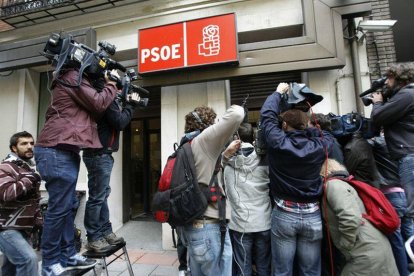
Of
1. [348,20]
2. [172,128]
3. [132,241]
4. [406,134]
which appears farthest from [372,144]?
[132,241]

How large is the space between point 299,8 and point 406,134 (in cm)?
341

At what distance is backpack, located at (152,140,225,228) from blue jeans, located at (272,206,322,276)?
2.55 feet

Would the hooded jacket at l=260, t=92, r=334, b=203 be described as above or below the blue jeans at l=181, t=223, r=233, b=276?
above

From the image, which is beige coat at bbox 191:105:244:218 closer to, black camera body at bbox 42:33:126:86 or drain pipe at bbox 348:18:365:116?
black camera body at bbox 42:33:126:86

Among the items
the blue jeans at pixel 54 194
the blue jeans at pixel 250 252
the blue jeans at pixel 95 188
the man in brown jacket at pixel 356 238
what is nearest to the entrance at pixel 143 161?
the blue jeans at pixel 95 188

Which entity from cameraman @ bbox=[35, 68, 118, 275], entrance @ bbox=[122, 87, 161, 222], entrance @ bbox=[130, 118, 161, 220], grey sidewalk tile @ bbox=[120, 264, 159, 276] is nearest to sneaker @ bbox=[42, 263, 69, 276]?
cameraman @ bbox=[35, 68, 118, 275]

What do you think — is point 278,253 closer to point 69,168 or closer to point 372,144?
point 372,144

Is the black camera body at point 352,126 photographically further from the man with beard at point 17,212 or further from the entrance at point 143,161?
the entrance at point 143,161

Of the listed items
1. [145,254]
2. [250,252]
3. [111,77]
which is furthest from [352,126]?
[145,254]

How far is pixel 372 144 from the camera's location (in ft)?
11.0

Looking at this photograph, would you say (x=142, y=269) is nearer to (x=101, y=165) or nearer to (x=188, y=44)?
(x=101, y=165)

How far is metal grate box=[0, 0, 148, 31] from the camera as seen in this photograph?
6.17 m

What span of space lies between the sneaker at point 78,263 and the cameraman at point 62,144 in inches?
3.2

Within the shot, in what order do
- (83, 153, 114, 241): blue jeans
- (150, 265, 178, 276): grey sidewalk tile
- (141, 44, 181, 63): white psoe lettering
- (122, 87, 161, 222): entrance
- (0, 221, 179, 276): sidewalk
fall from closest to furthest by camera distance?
(83, 153, 114, 241): blue jeans < (150, 265, 178, 276): grey sidewalk tile < (0, 221, 179, 276): sidewalk < (141, 44, 181, 63): white psoe lettering < (122, 87, 161, 222): entrance
